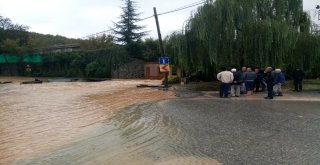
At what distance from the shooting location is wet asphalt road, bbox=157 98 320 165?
698 cm

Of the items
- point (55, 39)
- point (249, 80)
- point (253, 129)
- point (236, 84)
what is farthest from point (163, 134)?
point (55, 39)

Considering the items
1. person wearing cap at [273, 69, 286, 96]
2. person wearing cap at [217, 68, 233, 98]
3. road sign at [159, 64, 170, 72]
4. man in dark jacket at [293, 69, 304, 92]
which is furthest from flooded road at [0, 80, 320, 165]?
road sign at [159, 64, 170, 72]

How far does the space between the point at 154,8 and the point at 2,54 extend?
35997 mm

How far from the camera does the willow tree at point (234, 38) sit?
2038cm

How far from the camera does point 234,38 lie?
69.3 ft

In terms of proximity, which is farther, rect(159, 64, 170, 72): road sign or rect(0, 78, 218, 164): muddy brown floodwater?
rect(159, 64, 170, 72): road sign

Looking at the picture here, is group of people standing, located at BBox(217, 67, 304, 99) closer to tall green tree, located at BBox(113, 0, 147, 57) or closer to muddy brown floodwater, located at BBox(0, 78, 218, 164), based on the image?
muddy brown floodwater, located at BBox(0, 78, 218, 164)

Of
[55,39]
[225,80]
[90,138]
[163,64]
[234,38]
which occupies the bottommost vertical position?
[90,138]

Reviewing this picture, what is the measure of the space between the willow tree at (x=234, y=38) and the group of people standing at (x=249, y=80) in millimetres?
1227

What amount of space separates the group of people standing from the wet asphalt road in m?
2.16

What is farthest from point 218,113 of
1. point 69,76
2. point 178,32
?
point 69,76

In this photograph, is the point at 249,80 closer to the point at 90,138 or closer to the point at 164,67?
the point at 164,67

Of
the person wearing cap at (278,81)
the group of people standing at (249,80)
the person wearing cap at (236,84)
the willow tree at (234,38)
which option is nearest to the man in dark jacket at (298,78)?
the group of people standing at (249,80)

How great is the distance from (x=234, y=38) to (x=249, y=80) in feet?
10.9
